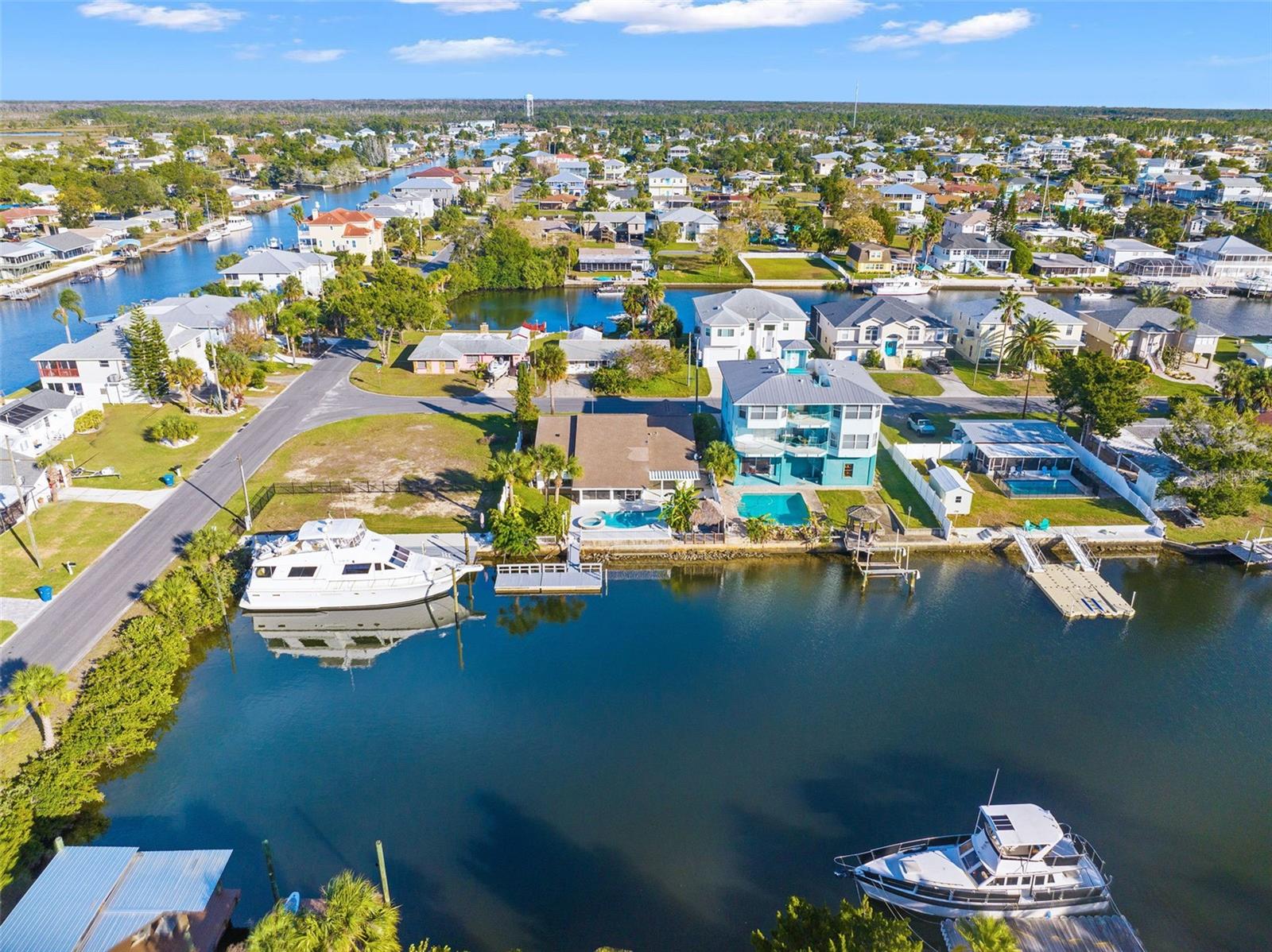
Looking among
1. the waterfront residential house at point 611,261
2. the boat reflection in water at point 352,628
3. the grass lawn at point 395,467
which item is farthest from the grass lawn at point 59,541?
the waterfront residential house at point 611,261

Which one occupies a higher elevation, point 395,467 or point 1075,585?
point 395,467

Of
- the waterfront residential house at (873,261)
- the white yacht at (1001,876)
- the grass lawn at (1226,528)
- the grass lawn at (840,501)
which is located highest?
the waterfront residential house at (873,261)

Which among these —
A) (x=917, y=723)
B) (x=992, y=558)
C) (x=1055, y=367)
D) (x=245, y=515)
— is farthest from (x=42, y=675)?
(x=1055, y=367)

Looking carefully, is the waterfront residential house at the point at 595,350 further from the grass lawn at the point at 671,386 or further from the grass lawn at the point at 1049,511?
the grass lawn at the point at 1049,511

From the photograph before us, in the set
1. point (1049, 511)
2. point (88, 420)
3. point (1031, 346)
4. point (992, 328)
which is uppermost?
point (1031, 346)

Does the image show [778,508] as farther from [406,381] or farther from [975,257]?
[975,257]

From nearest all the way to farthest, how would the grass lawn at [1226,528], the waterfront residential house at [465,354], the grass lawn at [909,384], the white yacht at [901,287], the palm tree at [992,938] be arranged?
the palm tree at [992,938] < the grass lawn at [1226,528] < the grass lawn at [909,384] < the waterfront residential house at [465,354] < the white yacht at [901,287]

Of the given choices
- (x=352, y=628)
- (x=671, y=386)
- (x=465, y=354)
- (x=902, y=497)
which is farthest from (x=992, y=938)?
(x=465, y=354)
